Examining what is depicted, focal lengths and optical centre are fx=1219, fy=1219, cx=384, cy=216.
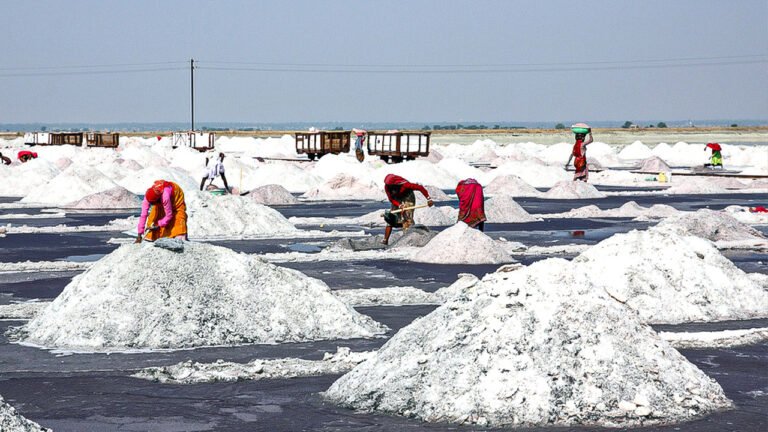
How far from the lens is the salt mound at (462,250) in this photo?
1758 centimetres

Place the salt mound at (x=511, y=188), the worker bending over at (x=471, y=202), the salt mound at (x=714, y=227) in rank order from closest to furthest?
the worker bending over at (x=471, y=202) → the salt mound at (x=714, y=227) → the salt mound at (x=511, y=188)

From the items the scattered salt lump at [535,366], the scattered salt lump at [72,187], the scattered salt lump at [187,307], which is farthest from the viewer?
the scattered salt lump at [72,187]

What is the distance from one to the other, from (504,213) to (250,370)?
1623 centimetres

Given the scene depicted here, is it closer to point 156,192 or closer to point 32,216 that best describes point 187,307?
point 156,192

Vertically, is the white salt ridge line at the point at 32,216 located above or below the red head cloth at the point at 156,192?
below

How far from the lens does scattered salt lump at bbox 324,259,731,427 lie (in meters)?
8.23

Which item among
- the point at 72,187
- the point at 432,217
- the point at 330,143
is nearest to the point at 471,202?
the point at 432,217

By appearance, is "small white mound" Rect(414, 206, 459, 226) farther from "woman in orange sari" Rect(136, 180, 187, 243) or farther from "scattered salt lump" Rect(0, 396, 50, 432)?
Result: "scattered salt lump" Rect(0, 396, 50, 432)

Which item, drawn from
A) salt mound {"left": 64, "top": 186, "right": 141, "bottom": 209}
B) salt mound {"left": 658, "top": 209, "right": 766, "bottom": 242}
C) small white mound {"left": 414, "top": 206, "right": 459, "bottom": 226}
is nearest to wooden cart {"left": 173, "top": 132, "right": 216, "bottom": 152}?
salt mound {"left": 64, "top": 186, "right": 141, "bottom": 209}

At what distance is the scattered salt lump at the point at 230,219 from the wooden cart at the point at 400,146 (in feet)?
91.2

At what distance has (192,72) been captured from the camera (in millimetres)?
89125

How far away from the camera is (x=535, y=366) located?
27.3 feet

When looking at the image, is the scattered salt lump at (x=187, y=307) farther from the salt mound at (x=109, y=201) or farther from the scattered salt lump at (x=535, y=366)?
Result: the salt mound at (x=109, y=201)

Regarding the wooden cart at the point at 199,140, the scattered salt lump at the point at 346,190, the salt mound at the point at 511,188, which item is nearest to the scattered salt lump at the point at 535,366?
the scattered salt lump at the point at 346,190
